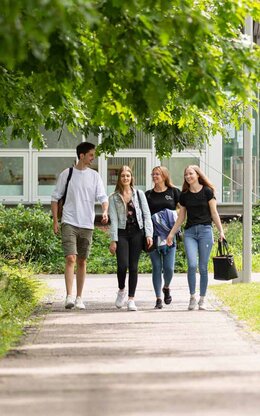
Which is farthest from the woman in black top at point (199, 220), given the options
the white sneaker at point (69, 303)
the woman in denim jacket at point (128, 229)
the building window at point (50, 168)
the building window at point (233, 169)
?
the building window at point (233, 169)

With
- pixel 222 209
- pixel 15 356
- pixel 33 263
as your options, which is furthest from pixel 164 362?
pixel 222 209

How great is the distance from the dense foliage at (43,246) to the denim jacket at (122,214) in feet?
28.1

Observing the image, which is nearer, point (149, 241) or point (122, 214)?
point (149, 241)

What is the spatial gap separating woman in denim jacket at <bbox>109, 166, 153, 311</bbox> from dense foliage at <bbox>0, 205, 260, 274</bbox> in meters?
8.58

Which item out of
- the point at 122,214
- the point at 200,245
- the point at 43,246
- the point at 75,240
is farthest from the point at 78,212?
the point at 43,246

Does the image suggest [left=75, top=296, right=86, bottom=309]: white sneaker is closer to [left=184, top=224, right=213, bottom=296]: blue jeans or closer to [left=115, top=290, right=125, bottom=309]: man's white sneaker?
[left=115, top=290, right=125, bottom=309]: man's white sneaker

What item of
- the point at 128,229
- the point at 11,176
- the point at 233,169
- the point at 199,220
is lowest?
the point at 128,229

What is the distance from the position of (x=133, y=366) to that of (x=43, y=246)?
53.5 feet

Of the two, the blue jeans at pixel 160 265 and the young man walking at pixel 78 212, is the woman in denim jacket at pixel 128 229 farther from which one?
the blue jeans at pixel 160 265

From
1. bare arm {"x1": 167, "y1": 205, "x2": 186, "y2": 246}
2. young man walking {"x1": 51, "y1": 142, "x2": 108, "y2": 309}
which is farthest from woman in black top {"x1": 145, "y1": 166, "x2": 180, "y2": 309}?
young man walking {"x1": 51, "y1": 142, "x2": 108, "y2": 309}

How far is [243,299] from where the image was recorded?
1612 cm

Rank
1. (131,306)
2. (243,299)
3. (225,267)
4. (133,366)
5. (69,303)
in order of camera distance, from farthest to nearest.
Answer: (243,299) < (225,267) < (69,303) < (131,306) < (133,366)

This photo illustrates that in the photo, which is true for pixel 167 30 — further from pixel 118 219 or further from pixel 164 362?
pixel 118 219

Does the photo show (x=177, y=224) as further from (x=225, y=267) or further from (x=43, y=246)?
(x=43, y=246)
